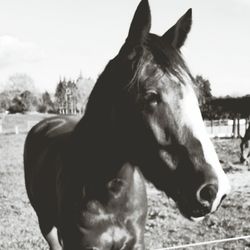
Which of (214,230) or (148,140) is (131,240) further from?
(214,230)

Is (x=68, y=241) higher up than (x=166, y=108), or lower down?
lower down

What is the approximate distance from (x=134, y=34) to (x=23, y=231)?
12.5ft

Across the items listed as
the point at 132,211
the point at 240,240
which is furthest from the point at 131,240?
the point at 240,240

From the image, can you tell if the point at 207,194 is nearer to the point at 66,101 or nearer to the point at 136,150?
the point at 136,150

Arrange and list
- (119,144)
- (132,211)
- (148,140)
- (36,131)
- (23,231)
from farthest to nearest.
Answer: (23,231) → (36,131) → (132,211) → (119,144) → (148,140)

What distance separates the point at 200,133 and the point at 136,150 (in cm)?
36

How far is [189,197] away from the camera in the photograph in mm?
1759

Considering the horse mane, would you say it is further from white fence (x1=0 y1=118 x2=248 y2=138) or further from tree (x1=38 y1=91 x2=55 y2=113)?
white fence (x1=0 y1=118 x2=248 y2=138)

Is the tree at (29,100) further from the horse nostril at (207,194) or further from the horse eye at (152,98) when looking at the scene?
the horse nostril at (207,194)

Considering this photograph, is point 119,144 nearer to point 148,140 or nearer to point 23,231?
point 148,140

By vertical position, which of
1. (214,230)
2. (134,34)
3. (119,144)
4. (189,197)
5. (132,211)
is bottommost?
(214,230)

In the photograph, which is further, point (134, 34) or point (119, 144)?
point (119, 144)

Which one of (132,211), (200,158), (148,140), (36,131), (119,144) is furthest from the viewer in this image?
(36,131)

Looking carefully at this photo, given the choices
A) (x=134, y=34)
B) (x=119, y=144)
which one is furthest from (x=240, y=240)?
(x=134, y=34)
